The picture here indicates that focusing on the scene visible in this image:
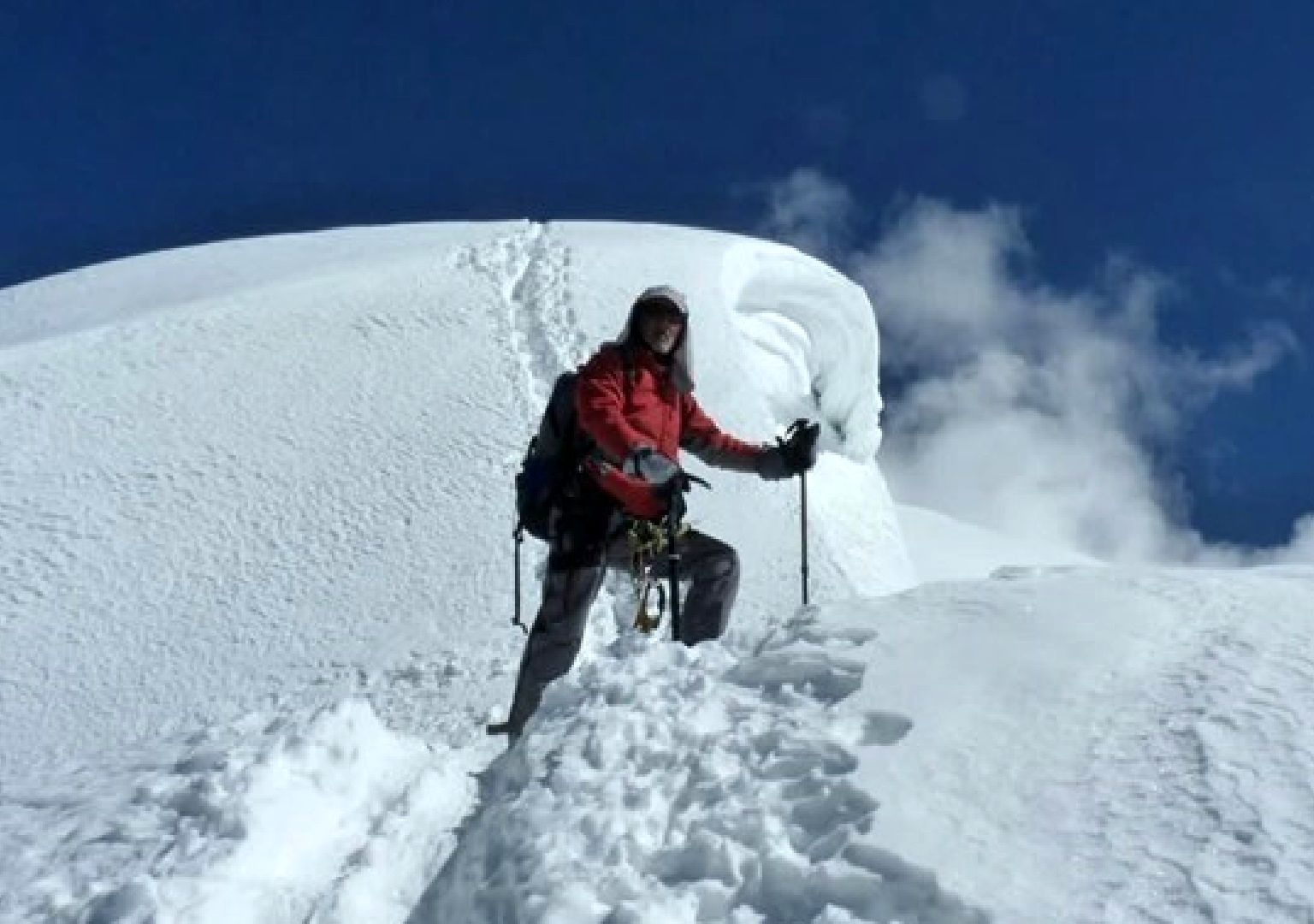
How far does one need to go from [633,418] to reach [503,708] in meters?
2.68

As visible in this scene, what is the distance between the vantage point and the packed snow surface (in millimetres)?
3705

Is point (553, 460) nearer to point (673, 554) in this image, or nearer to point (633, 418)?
Result: point (633, 418)

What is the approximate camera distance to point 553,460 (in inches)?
230

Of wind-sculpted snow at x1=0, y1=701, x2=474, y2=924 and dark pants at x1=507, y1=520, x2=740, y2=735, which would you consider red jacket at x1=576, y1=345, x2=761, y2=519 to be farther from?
wind-sculpted snow at x1=0, y1=701, x2=474, y2=924

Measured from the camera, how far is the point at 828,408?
17578 mm

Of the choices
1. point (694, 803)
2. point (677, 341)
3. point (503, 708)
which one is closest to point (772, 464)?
point (677, 341)

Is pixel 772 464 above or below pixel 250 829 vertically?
above

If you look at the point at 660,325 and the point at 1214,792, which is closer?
the point at 1214,792

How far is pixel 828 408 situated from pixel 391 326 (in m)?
5.83

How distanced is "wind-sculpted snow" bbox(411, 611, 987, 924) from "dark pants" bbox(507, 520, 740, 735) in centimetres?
44

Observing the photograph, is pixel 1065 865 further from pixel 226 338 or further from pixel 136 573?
pixel 226 338

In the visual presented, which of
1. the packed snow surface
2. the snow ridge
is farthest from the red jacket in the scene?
the snow ridge

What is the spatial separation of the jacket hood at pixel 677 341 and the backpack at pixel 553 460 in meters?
0.29

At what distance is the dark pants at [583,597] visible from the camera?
19.3ft
